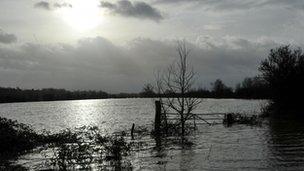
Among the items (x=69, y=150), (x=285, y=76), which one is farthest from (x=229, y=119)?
(x=69, y=150)

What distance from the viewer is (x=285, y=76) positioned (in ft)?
200

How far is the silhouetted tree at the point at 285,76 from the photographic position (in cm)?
5859

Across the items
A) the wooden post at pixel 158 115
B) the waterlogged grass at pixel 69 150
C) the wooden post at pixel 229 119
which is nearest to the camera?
the waterlogged grass at pixel 69 150

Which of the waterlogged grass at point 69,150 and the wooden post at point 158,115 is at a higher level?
the wooden post at point 158,115

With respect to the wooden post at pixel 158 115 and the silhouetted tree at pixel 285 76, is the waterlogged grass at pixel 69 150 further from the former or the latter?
the silhouetted tree at pixel 285 76

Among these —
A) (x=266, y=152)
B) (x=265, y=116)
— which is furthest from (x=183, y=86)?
(x=265, y=116)

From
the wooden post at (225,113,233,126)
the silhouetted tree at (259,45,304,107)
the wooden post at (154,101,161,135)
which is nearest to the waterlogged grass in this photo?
the wooden post at (154,101,161,135)

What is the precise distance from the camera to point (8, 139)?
3231 centimetres

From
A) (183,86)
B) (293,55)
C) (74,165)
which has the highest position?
(293,55)

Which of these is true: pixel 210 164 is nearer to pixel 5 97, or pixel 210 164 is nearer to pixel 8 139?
pixel 8 139

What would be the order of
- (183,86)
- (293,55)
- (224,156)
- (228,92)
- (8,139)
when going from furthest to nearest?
(228,92), (293,55), (183,86), (8,139), (224,156)

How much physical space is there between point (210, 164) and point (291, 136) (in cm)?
1388

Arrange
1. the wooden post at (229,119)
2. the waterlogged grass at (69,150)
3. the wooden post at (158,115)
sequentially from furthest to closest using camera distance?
1. the wooden post at (229,119)
2. the wooden post at (158,115)
3. the waterlogged grass at (69,150)

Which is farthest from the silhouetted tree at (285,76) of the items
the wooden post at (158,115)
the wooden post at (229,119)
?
the wooden post at (158,115)
